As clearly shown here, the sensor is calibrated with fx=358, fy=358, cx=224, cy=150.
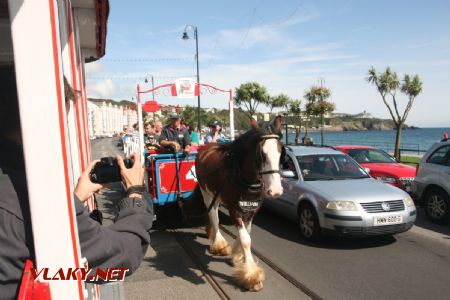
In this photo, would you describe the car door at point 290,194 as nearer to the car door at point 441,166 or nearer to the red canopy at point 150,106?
the car door at point 441,166

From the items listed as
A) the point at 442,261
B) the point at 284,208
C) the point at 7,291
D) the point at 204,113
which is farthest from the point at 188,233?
the point at 204,113

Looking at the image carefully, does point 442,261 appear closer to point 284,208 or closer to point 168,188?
point 284,208

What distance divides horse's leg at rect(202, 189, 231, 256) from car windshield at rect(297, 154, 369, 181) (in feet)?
6.74

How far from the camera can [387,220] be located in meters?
5.88

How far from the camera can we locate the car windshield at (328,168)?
7199mm

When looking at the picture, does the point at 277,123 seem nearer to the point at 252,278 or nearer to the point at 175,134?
the point at 252,278

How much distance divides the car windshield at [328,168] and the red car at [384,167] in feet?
7.07

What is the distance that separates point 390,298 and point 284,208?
10.9ft

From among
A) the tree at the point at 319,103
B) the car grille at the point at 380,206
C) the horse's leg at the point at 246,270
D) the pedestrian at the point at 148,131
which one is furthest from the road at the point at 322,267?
the tree at the point at 319,103

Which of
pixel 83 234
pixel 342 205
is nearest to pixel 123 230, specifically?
pixel 83 234

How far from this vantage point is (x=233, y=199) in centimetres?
498

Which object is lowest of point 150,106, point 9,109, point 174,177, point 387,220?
point 387,220

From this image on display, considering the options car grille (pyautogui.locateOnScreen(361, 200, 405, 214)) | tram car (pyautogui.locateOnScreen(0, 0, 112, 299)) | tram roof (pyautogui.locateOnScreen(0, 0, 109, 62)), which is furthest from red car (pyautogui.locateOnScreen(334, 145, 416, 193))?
tram car (pyautogui.locateOnScreen(0, 0, 112, 299))

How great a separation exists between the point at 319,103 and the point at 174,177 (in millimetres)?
25251
